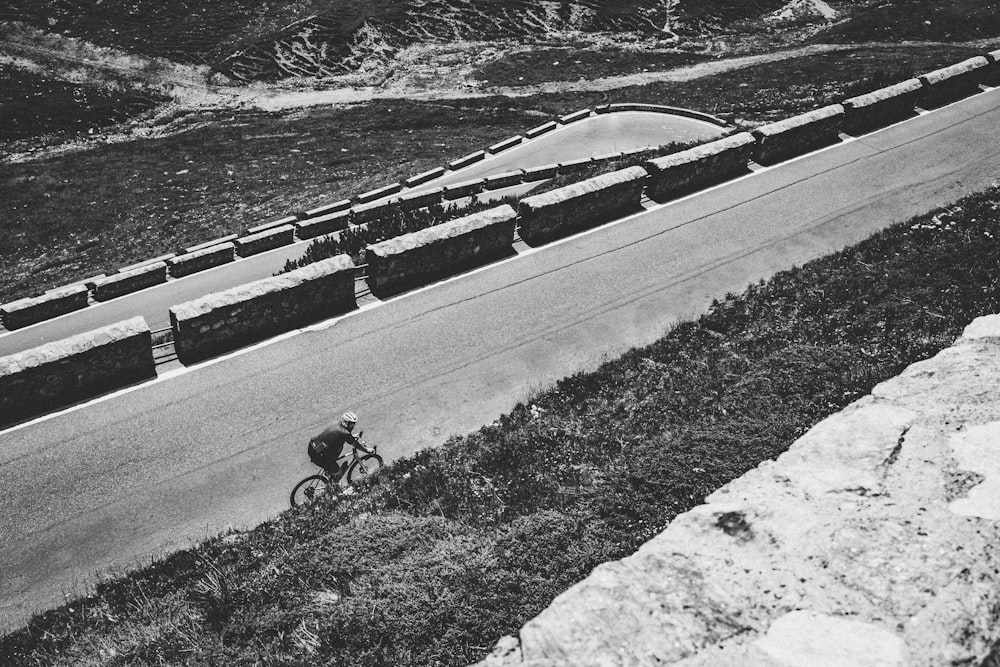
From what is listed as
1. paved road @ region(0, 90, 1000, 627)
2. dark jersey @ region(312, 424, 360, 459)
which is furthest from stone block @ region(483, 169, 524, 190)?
dark jersey @ region(312, 424, 360, 459)

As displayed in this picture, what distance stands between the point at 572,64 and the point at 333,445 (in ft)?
145

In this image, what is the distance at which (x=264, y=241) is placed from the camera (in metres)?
19.7

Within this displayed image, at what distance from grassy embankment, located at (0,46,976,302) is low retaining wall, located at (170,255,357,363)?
1323cm

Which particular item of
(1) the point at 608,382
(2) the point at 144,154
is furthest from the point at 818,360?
(2) the point at 144,154

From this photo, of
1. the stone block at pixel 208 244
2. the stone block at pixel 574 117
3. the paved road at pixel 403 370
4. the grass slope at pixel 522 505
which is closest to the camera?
the grass slope at pixel 522 505

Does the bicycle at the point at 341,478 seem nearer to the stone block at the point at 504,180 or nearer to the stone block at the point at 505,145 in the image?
the stone block at the point at 504,180

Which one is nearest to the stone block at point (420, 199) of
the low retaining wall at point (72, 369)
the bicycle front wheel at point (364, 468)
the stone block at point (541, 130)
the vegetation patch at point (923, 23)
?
the stone block at point (541, 130)

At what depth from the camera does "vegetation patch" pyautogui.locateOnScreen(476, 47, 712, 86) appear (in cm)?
4581

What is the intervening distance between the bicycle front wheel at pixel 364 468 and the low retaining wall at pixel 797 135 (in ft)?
45.7

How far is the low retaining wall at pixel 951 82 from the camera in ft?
67.2

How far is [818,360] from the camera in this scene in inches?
391

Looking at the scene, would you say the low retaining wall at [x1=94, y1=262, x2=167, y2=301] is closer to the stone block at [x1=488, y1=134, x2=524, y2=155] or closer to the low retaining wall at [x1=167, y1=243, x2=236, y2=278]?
the low retaining wall at [x1=167, y1=243, x2=236, y2=278]

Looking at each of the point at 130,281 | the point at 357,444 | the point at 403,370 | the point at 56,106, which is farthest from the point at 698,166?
the point at 56,106

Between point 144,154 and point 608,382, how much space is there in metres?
33.7
